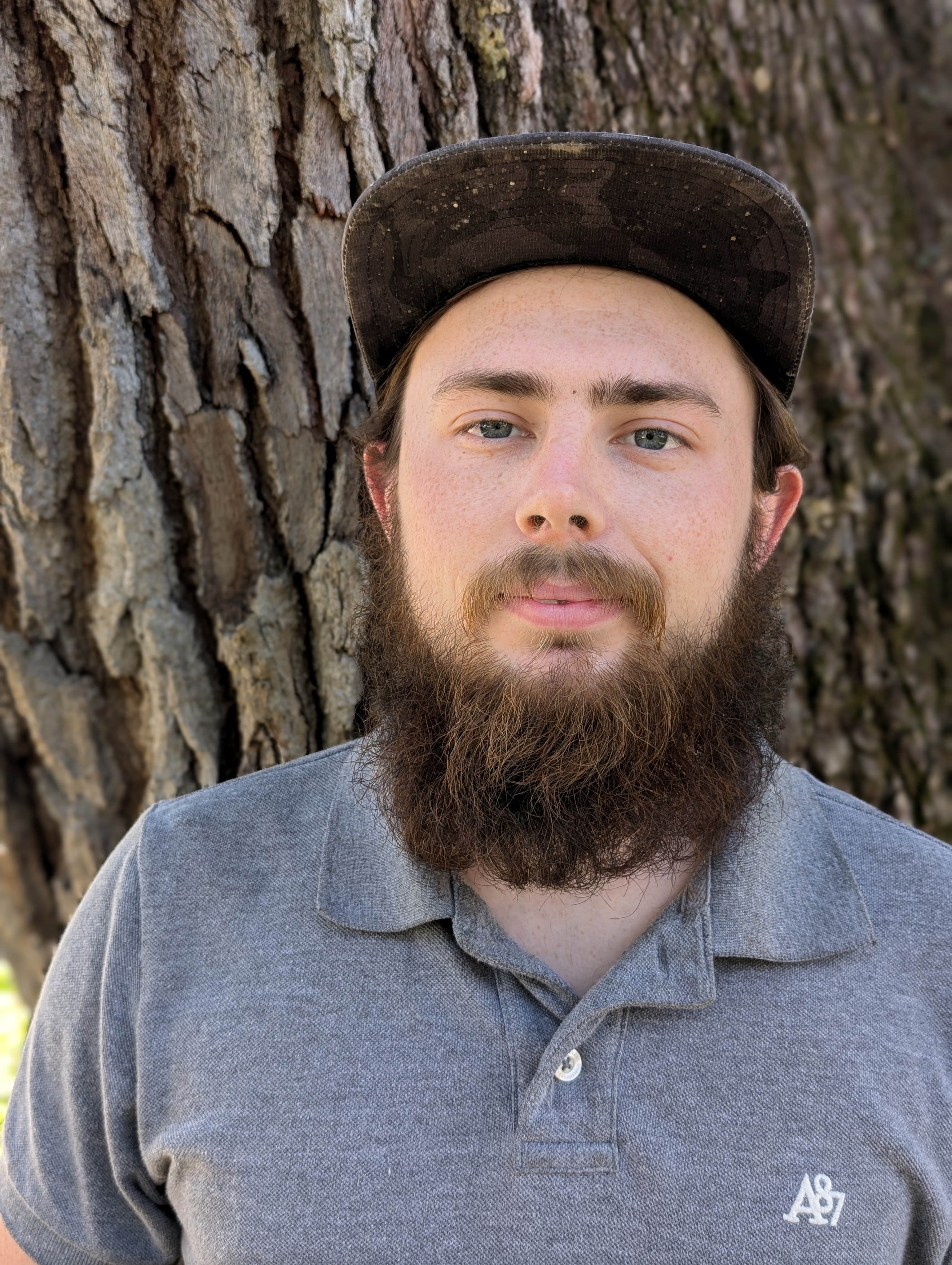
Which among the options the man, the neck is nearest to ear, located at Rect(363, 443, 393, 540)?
the man

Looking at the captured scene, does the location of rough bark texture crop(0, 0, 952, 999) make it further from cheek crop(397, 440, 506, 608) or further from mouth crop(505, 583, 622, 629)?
mouth crop(505, 583, 622, 629)

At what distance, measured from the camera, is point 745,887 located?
182 cm

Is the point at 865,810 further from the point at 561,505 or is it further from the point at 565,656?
the point at 561,505

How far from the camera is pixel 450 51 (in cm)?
219

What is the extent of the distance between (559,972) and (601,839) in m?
0.25

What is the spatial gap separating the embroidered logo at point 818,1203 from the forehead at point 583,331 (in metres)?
1.36

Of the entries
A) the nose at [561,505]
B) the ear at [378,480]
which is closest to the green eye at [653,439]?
the nose at [561,505]

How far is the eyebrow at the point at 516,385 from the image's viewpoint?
181 cm

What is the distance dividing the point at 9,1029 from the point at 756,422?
4.13 meters

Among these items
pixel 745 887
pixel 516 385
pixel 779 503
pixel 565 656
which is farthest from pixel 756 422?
pixel 745 887

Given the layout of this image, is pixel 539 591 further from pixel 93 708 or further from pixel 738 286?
pixel 93 708

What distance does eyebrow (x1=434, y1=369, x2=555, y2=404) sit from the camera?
1.81 metres

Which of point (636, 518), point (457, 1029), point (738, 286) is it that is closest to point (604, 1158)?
point (457, 1029)

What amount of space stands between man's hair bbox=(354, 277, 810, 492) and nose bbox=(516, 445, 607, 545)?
0.42m
